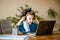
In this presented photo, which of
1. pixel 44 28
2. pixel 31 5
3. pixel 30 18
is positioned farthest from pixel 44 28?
pixel 31 5

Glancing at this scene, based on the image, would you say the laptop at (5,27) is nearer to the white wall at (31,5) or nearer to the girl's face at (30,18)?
the girl's face at (30,18)

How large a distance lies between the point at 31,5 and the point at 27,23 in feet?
10.8

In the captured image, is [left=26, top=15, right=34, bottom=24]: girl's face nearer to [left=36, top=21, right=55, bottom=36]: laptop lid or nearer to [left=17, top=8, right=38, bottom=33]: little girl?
[left=17, top=8, right=38, bottom=33]: little girl

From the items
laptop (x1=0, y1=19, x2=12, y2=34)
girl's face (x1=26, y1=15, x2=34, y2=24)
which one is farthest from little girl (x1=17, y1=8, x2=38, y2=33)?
laptop (x1=0, y1=19, x2=12, y2=34)

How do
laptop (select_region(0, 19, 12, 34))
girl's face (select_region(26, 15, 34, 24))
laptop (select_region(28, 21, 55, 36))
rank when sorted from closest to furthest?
laptop (select_region(28, 21, 55, 36)), girl's face (select_region(26, 15, 34, 24)), laptop (select_region(0, 19, 12, 34))

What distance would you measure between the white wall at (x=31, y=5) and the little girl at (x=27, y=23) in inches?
123

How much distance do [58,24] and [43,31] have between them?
3.79m

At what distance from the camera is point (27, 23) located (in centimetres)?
247

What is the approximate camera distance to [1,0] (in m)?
5.58

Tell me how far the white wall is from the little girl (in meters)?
3.11

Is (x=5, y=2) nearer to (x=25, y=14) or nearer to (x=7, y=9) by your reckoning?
(x=7, y=9)

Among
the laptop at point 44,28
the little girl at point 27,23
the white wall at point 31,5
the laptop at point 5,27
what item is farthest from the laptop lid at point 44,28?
the white wall at point 31,5

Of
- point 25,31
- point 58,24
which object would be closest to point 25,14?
point 25,31

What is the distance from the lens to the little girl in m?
2.45
